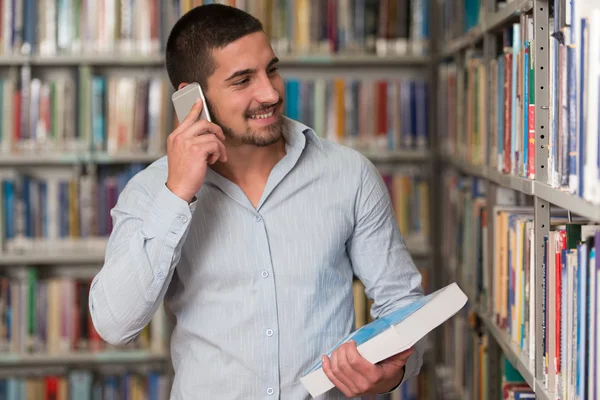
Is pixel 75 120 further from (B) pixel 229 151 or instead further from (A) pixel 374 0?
(B) pixel 229 151

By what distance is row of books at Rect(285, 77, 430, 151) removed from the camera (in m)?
3.42

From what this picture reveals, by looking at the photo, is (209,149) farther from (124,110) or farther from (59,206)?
(59,206)

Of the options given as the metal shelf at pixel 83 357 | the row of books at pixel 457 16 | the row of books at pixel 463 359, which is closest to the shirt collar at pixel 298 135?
the row of books at pixel 463 359

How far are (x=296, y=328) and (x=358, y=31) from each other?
204cm

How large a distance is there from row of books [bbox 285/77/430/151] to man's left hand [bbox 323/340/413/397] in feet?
6.58

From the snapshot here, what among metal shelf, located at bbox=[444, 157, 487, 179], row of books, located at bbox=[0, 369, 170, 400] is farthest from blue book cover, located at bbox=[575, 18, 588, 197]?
row of books, located at bbox=[0, 369, 170, 400]

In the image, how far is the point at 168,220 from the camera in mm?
1529

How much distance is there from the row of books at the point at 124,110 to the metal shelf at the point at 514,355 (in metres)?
1.43

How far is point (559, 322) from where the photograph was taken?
4.76 feet

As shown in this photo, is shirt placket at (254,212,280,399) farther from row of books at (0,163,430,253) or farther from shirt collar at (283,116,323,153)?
row of books at (0,163,430,253)

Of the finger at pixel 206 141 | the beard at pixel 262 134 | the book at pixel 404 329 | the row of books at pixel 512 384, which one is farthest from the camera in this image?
the row of books at pixel 512 384

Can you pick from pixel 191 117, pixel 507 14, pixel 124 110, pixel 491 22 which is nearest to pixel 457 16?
pixel 491 22

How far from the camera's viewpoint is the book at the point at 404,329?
1377mm

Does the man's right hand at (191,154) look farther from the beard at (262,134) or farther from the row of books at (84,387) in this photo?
the row of books at (84,387)
